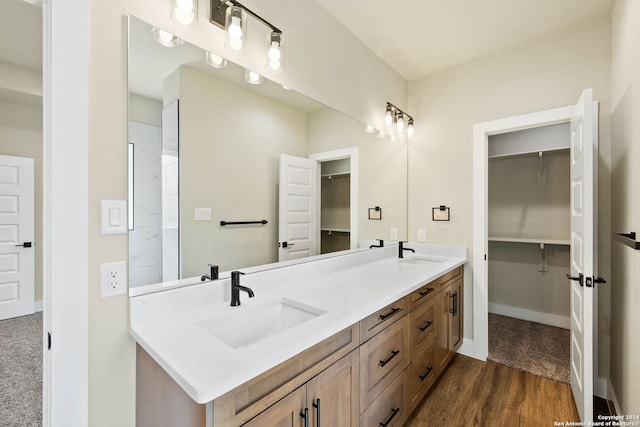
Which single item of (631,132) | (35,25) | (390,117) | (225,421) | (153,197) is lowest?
(225,421)

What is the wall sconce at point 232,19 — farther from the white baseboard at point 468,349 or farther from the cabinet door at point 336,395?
the white baseboard at point 468,349

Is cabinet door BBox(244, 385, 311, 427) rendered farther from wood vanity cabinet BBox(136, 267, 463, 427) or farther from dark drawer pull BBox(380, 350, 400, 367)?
dark drawer pull BBox(380, 350, 400, 367)

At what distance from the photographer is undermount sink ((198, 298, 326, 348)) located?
1207mm

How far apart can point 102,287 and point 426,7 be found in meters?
2.51

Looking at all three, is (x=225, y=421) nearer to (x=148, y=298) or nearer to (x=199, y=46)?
(x=148, y=298)

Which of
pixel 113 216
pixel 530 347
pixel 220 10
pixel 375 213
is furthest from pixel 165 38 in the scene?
Result: pixel 530 347

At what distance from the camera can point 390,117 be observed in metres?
2.75

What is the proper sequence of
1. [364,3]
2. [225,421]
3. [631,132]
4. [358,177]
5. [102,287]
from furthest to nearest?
[358,177] < [364,3] < [631,132] < [102,287] < [225,421]

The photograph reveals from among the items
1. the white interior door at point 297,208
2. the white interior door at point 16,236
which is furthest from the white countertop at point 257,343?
the white interior door at point 16,236

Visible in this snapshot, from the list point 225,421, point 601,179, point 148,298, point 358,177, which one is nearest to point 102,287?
point 148,298

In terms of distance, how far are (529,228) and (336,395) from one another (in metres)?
3.50

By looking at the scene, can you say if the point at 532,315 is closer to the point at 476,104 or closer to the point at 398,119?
the point at 476,104

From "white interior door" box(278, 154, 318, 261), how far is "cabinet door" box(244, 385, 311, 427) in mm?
861

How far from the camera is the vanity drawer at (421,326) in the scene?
1.78 meters
